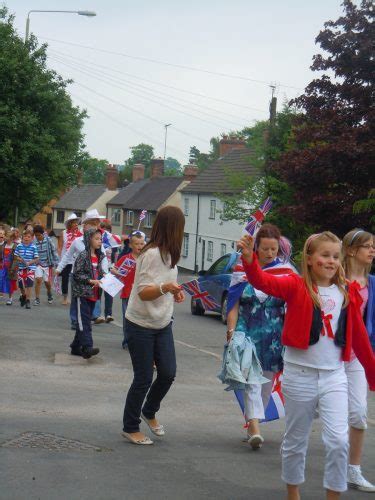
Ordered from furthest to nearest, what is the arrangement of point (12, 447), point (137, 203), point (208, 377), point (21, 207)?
point (137, 203) → point (21, 207) → point (208, 377) → point (12, 447)

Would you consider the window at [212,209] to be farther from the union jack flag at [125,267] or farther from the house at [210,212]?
the union jack flag at [125,267]

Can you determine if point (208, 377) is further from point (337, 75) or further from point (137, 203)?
point (137, 203)

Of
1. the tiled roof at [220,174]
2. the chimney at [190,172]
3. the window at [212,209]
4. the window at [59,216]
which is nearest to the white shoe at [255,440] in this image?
the tiled roof at [220,174]

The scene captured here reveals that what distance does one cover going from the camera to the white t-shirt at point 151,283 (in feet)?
22.0

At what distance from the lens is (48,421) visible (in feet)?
24.7

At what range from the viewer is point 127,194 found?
83438 mm

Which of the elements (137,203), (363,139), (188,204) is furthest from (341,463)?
(137,203)

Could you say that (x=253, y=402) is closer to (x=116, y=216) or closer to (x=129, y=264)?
(x=129, y=264)

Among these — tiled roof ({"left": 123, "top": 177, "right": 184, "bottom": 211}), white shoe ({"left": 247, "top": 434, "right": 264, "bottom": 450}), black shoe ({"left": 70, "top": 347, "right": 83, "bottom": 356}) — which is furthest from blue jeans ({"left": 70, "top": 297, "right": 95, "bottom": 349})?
tiled roof ({"left": 123, "top": 177, "right": 184, "bottom": 211})

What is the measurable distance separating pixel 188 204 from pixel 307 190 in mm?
40165

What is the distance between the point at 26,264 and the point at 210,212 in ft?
138

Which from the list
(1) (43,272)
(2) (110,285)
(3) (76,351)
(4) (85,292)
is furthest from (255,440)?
(1) (43,272)

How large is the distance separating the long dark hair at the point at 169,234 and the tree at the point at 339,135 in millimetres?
16967

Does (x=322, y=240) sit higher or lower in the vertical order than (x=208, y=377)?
higher
